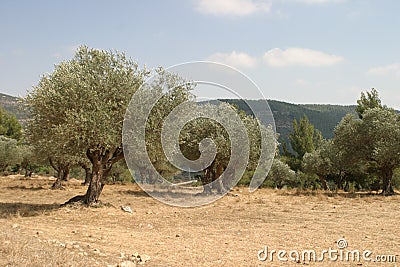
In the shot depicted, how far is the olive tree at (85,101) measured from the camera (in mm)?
14859

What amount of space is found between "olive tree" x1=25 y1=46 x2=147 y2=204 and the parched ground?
3.11 metres

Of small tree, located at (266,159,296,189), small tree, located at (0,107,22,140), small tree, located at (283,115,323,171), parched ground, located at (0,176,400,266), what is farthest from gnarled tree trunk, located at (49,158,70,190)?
small tree, located at (283,115,323,171)

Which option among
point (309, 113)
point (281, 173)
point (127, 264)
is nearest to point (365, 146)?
point (281, 173)

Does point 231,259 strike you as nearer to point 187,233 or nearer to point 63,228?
point 187,233

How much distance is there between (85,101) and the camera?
591 inches

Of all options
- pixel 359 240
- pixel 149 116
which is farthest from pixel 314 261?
pixel 149 116

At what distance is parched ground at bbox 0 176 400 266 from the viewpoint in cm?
795

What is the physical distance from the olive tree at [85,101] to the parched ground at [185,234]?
3.11 meters

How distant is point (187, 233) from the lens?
11930mm

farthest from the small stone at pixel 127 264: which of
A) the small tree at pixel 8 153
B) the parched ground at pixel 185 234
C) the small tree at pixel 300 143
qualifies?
the small tree at pixel 300 143

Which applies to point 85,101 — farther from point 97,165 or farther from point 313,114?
point 313,114

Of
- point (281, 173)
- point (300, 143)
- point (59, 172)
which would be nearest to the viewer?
point (59, 172)

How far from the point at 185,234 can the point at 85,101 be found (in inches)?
272

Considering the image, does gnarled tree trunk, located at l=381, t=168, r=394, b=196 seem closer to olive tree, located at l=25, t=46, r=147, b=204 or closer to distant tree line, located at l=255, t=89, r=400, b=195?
distant tree line, located at l=255, t=89, r=400, b=195
